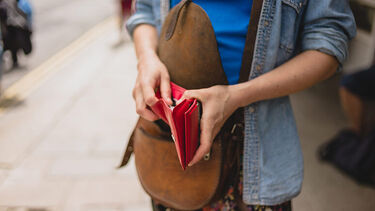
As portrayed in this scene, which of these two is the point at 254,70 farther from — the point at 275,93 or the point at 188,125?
the point at 188,125

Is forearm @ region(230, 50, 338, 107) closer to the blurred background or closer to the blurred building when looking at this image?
the blurred background

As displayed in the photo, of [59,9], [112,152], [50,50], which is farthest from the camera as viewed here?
[59,9]

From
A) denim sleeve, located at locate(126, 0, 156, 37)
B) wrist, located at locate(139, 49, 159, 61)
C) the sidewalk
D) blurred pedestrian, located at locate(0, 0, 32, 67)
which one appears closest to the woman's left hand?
wrist, located at locate(139, 49, 159, 61)

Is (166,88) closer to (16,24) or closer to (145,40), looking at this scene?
(145,40)

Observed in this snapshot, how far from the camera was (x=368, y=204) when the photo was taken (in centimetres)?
239

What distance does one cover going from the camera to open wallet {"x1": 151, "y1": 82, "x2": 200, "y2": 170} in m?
0.85

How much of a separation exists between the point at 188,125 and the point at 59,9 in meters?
10.3

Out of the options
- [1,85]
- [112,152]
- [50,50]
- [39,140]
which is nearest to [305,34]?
[112,152]

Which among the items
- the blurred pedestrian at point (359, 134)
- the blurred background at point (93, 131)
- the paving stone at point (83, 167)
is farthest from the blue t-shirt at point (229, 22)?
the paving stone at point (83, 167)

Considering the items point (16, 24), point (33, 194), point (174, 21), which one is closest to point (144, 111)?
point (174, 21)

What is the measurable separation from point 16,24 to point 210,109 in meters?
3.26

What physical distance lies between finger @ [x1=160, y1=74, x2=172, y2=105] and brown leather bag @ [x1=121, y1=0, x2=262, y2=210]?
0.13ft

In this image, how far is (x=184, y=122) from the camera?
0.86 metres

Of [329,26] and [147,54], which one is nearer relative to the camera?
[329,26]
